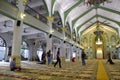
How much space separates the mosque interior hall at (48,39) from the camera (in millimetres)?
6055

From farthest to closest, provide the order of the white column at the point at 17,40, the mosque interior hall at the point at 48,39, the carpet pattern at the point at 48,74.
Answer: the white column at the point at 17,40 < the mosque interior hall at the point at 48,39 < the carpet pattern at the point at 48,74


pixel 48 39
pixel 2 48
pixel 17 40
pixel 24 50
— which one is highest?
pixel 48 39

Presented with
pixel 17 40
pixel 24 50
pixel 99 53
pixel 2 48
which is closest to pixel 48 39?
Result: pixel 17 40

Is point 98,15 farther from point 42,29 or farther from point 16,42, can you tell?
point 16,42

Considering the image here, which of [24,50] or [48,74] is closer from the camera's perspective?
[48,74]

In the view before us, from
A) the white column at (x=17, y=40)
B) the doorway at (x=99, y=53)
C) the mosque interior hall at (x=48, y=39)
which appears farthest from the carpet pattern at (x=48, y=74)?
the doorway at (x=99, y=53)

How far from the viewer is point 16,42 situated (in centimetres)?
750

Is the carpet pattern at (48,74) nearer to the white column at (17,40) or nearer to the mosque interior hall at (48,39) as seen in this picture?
the mosque interior hall at (48,39)

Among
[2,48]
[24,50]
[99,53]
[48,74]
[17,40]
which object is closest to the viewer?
[48,74]

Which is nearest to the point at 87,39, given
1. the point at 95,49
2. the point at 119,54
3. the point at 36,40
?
the point at 95,49

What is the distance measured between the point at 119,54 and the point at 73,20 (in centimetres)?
1348

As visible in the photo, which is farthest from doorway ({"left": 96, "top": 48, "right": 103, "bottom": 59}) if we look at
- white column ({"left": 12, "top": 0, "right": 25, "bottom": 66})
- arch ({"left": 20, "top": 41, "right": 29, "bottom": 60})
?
white column ({"left": 12, "top": 0, "right": 25, "bottom": 66})

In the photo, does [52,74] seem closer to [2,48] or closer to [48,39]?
[48,39]

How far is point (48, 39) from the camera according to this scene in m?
12.1
